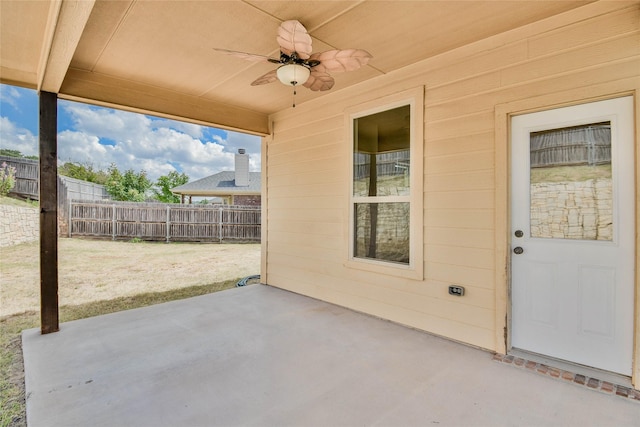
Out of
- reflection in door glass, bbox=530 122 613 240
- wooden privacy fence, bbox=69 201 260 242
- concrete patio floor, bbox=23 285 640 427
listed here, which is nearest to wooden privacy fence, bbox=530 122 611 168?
reflection in door glass, bbox=530 122 613 240

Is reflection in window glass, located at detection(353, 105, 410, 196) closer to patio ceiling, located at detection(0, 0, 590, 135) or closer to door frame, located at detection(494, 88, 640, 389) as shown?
patio ceiling, located at detection(0, 0, 590, 135)

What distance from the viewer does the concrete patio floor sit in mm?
1834

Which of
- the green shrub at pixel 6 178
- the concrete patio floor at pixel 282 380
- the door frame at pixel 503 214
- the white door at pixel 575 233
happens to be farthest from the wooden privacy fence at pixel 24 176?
the white door at pixel 575 233

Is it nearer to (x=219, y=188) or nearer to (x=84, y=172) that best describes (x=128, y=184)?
(x=84, y=172)

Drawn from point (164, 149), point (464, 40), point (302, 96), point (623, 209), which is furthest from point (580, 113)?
point (164, 149)

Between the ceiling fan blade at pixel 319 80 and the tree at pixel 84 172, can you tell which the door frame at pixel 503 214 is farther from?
the tree at pixel 84 172

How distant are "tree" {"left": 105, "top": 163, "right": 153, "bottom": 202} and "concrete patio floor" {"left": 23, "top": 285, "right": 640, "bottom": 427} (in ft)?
65.4

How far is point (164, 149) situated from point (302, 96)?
38.9m

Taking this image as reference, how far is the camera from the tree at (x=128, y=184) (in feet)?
66.1

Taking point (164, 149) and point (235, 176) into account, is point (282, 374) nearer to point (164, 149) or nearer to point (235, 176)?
point (235, 176)

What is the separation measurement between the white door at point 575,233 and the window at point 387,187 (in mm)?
893

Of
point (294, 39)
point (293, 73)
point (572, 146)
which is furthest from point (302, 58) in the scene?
point (572, 146)

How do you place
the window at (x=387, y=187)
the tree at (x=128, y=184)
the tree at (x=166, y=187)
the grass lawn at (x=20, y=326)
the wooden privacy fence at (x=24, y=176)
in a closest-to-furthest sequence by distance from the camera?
1. the grass lawn at (x=20, y=326)
2. the window at (x=387, y=187)
3. the wooden privacy fence at (x=24, y=176)
4. the tree at (x=128, y=184)
5. the tree at (x=166, y=187)

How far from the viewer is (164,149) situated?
3769cm
